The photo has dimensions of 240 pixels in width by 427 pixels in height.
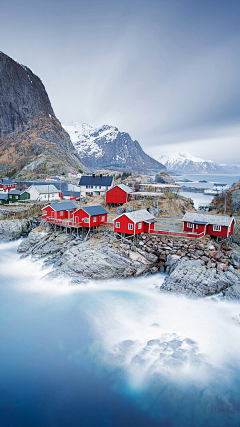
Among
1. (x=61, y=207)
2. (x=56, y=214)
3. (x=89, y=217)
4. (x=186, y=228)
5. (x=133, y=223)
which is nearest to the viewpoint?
(x=133, y=223)

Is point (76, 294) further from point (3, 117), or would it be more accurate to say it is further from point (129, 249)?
point (3, 117)

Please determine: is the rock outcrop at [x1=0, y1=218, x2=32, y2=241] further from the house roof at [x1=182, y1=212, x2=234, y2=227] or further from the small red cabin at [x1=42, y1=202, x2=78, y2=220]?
the house roof at [x1=182, y1=212, x2=234, y2=227]

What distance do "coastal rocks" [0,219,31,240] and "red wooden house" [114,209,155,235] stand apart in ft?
67.5

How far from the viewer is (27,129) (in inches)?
5758

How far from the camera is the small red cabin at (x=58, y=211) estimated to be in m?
38.4

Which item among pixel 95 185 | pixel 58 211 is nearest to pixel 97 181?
pixel 95 185

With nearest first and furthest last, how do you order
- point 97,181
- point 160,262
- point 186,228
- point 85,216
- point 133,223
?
point 160,262 < point 133,223 < point 186,228 < point 85,216 < point 97,181

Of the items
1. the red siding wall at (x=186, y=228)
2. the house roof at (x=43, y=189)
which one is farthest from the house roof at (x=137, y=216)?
the house roof at (x=43, y=189)

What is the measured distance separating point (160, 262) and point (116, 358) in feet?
45.4

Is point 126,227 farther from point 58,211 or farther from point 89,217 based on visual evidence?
point 58,211

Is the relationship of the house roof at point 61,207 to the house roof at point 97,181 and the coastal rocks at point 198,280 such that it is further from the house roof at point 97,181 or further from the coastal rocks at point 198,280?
the coastal rocks at point 198,280

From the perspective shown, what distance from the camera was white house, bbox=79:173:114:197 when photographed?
5693 centimetres

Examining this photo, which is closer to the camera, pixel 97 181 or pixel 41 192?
pixel 41 192

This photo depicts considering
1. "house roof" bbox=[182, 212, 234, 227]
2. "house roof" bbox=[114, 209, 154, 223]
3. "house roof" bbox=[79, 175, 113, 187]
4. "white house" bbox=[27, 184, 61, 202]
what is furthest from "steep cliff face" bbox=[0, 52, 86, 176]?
"house roof" bbox=[182, 212, 234, 227]
